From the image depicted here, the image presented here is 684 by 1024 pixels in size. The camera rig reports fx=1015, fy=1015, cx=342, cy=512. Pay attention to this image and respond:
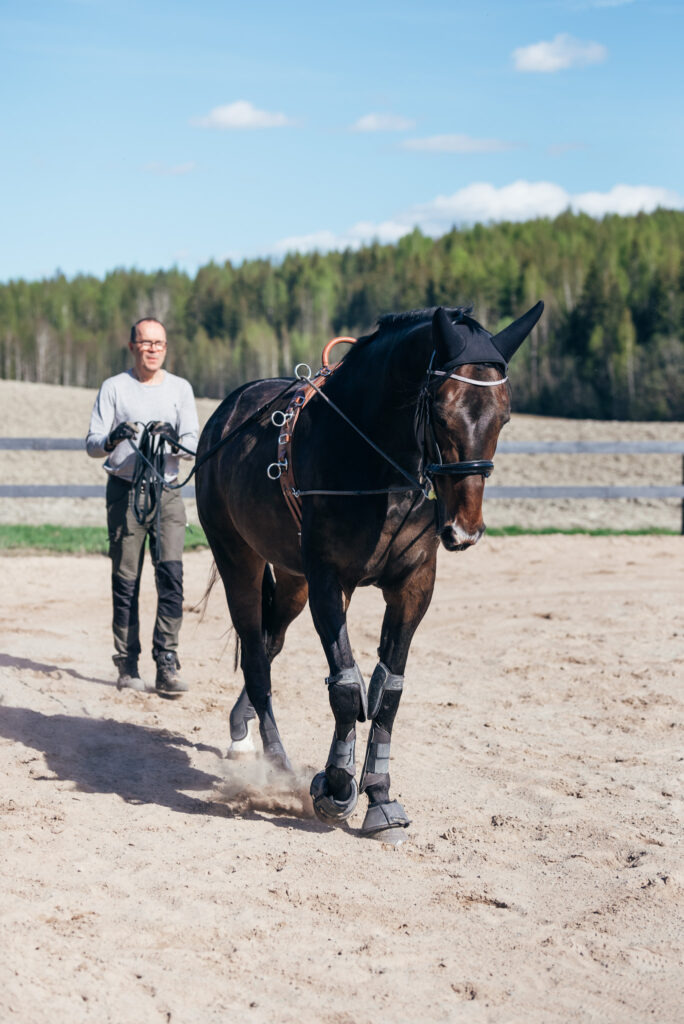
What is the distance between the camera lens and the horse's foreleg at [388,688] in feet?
13.2

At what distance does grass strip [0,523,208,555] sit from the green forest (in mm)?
51183

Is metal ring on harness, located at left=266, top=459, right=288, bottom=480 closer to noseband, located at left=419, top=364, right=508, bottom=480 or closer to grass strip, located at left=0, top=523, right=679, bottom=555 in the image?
noseband, located at left=419, top=364, right=508, bottom=480

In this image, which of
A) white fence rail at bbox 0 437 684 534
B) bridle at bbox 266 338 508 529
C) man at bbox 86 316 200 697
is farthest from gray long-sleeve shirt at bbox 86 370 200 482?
white fence rail at bbox 0 437 684 534

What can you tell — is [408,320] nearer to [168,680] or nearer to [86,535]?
[168,680]

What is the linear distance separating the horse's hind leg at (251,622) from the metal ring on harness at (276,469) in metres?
0.76

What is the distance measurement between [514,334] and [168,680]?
11.1ft

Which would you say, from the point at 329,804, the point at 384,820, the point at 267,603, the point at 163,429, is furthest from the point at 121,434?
the point at 384,820

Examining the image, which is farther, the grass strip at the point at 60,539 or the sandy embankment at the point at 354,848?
the grass strip at the point at 60,539

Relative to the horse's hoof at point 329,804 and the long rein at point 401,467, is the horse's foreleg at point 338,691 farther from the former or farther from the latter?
the long rein at point 401,467

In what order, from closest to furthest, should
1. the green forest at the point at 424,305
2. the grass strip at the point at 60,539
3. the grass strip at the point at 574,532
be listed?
the grass strip at the point at 60,539 → the grass strip at the point at 574,532 → the green forest at the point at 424,305

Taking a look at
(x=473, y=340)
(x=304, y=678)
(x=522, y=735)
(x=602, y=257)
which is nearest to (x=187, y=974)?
(x=473, y=340)

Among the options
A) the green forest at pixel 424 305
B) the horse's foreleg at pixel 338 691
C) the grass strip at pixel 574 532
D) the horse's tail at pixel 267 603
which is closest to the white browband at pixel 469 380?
the horse's foreleg at pixel 338 691

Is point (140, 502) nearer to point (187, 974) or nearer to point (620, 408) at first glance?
point (187, 974)

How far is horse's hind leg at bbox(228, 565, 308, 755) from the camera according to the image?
509cm
